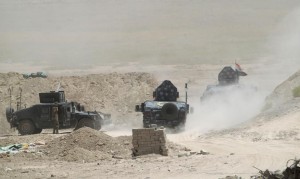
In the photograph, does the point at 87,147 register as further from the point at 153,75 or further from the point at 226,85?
the point at 153,75

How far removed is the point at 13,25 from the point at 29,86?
59.3 meters

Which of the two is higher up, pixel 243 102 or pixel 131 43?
pixel 131 43

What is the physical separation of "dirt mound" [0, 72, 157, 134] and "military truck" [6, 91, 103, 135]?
22.7 feet

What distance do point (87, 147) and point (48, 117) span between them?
716 cm

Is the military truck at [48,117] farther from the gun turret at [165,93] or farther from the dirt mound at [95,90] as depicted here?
the dirt mound at [95,90]

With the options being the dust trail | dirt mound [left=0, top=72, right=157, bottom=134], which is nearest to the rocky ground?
the dust trail

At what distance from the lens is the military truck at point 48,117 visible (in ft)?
93.5

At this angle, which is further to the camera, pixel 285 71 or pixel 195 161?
pixel 285 71

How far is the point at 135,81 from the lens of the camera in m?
41.9

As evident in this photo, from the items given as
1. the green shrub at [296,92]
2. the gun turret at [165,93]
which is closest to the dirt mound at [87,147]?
the gun turret at [165,93]

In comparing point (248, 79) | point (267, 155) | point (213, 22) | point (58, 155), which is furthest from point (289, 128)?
point (213, 22)

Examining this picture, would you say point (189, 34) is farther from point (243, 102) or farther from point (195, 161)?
point (195, 161)

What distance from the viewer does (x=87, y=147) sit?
21.6 metres

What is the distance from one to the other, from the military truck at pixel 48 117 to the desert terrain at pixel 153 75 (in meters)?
0.55
